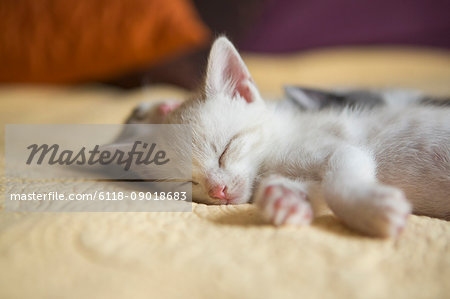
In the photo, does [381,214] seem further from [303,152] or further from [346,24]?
[346,24]

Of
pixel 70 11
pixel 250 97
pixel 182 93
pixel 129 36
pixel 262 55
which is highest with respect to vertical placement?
pixel 262 55

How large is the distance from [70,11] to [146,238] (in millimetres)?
1552

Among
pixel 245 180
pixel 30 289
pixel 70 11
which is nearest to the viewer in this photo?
pixel 30 289

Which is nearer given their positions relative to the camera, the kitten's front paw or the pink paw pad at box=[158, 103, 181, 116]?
the kitten's front paw

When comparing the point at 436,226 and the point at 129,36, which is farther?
the point at 129,36

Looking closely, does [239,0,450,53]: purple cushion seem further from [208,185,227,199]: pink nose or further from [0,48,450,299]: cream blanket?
[0,48,450,299]: cream blanket

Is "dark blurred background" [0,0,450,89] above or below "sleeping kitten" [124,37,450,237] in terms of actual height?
above

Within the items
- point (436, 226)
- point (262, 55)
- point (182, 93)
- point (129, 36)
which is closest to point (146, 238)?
point (436, 226)

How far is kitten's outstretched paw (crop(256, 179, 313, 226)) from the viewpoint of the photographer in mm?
607

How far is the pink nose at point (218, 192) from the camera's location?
79 cm

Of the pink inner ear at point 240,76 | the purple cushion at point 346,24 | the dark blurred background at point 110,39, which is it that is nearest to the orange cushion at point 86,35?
the dark blurred background at point 110,39

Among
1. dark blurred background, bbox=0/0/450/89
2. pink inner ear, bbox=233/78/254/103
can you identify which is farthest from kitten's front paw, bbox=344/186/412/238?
dark blurred background, bbox=0/0/450/89

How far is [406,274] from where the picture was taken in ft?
1.66

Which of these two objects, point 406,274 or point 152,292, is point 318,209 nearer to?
point 406,274
